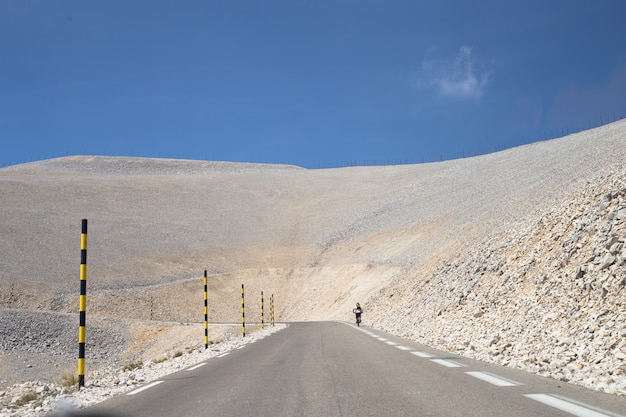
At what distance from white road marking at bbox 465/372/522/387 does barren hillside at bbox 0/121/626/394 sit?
90 centimetres

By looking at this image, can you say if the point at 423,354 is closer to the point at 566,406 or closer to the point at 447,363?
the point at 447,363

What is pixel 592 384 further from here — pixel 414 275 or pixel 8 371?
pixel 414 275

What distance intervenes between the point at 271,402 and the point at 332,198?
92959mm

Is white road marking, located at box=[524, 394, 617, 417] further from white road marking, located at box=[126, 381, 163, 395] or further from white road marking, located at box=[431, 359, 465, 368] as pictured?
white road marking, located at box=[126, 381, 163, 395]

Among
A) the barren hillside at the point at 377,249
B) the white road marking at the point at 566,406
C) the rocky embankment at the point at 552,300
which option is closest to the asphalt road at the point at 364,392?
the white road marking at the point at 566,406

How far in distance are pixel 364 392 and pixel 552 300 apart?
25.3 ft

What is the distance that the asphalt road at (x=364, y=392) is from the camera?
20.4ft

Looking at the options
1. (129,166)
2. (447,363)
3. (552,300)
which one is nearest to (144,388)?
(447,363)

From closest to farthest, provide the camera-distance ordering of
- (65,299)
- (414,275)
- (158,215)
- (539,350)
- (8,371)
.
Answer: (539,350) < (8,371) < (414,275) < (65,299) < (158,215)

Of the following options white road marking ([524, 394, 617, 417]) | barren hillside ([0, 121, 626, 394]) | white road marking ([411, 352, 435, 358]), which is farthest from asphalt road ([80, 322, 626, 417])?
barren hillside ([0, 121, 626, 394])

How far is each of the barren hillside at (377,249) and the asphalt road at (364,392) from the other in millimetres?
968

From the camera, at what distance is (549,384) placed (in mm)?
7770

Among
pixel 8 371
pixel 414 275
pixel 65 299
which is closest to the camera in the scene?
pixel 8 371

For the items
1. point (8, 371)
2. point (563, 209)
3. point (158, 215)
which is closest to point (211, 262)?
point (158, 215)
